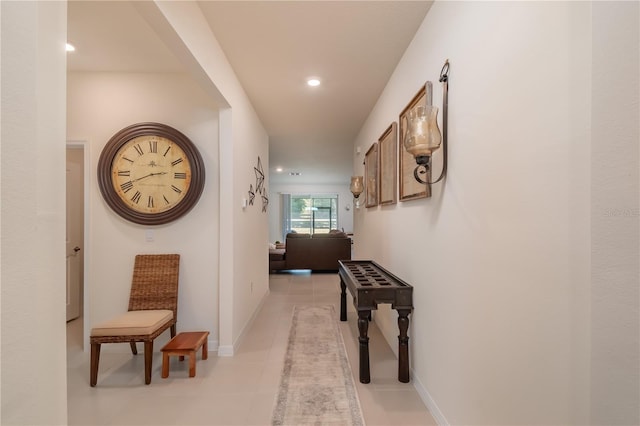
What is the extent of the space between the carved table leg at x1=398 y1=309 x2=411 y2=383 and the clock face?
2.23 metres

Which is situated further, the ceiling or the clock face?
the clock face

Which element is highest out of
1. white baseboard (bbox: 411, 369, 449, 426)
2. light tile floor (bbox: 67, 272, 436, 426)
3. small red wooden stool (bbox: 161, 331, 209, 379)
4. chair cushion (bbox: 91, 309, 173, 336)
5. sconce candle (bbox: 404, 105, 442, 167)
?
sconce candle (bbox: 404, 105, 442, 167)

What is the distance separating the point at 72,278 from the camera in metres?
3.54

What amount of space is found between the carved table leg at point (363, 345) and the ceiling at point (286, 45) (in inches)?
85.0

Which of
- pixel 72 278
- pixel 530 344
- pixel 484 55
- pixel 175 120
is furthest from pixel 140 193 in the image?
pixel 530 344

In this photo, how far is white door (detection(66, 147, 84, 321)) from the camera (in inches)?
139

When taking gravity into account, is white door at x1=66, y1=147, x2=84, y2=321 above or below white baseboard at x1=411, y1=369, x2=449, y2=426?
above

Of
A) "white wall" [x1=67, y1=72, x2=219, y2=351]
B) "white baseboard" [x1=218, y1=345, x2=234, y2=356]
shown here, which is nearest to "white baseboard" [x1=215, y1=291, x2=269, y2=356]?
"white baseboard" [x1=218, y1=345, x2=234, y2=356]

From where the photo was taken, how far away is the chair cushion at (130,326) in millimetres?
2184

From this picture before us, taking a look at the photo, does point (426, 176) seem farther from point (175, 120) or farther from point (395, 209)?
point (175, 120)

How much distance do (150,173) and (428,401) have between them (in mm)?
2976

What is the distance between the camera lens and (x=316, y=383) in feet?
7.16

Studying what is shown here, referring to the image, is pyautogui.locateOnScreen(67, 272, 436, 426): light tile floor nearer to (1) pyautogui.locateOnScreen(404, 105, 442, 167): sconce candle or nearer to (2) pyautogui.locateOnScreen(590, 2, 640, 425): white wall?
(2) pyautogui.locateOnScreen(590, 2, 640, 425): white wall

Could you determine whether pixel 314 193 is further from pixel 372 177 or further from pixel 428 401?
pixel 428 401
